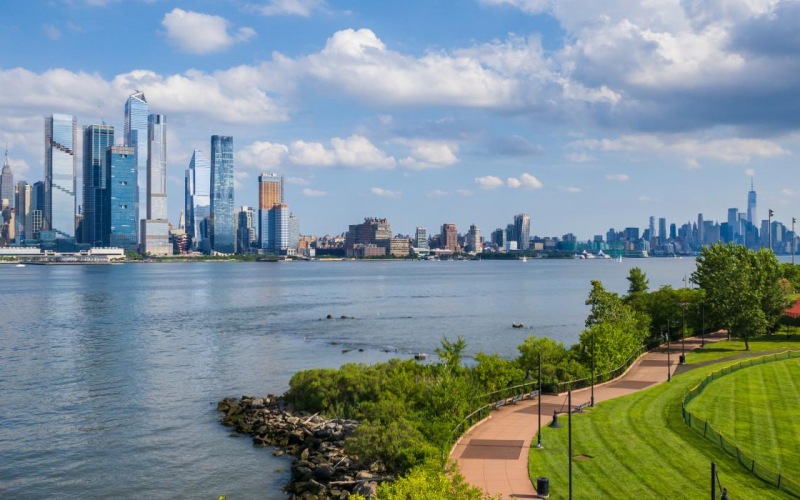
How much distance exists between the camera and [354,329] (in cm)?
9981

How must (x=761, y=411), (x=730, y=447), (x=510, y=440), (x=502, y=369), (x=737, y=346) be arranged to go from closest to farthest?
1. (x=730, y=447)
2. (x=510, y=440)
3. (x=761, y=411)
4. (x=502, y=369)
5. (x=737, y=346)

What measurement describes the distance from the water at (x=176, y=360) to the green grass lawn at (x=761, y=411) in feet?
82.8

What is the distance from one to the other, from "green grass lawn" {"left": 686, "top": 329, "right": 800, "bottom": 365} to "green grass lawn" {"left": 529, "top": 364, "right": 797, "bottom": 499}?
888 inches

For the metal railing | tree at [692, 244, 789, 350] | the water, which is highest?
tree at [692, 244, 789, 350]

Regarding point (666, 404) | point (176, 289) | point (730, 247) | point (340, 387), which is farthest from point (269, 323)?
point (176, 289)

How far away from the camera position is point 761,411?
132ft

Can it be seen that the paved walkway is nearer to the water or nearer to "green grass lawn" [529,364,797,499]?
"green grass lawn" [529,364,797,499]

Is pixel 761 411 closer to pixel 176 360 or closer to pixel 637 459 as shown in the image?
pixel 637 459

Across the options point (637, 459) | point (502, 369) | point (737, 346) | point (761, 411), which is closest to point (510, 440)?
point (637, 459)

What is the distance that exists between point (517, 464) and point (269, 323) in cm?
7994

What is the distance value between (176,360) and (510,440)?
49.8 m

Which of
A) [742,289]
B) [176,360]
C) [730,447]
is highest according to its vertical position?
[742,289]

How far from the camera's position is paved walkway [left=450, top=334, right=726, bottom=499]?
29219 mm

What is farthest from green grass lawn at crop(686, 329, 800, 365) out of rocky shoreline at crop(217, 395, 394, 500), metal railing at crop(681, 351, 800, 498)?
rocky shoreline at crop(217, 395, 394, 500)
